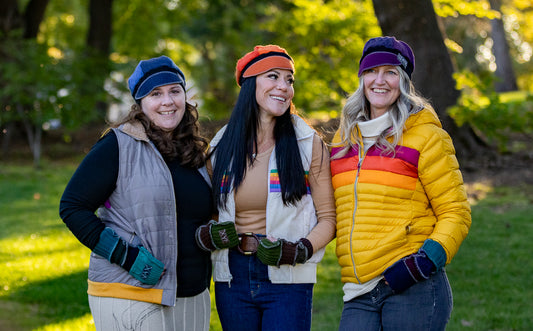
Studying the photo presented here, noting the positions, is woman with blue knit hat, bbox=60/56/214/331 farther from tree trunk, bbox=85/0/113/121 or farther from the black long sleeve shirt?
tree trunk, bbox=85/0/113/121

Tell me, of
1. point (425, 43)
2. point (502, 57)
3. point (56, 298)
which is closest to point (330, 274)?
point (56, 298)

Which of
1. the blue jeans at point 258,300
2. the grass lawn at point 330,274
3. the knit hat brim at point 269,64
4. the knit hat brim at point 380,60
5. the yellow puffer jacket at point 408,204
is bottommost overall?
the grass lawn at point 330,274

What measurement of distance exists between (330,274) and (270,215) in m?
3.99

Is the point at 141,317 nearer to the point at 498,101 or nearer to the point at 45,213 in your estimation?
the point at 498,101

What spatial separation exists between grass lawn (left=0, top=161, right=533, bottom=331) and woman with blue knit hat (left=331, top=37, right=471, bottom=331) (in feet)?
8.14

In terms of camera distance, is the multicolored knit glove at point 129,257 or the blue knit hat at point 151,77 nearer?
the multicolored knit glove at point 129,257

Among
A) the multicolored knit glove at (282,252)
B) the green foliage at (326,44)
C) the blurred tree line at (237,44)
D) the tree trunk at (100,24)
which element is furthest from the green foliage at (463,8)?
the tree trunk at (100,24)

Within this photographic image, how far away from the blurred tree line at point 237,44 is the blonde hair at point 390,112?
0.99m

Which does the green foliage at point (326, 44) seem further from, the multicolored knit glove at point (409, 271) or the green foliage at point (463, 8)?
the multicolored knit glove at point (409, 271)

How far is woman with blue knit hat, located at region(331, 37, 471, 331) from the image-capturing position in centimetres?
298

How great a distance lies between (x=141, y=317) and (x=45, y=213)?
8.40 meters

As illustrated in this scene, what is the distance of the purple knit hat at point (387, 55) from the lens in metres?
3.21

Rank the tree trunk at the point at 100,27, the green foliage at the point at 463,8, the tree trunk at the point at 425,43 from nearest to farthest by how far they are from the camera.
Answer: the tree trunk at the point at 425,43
the green foliage at the point at 463,8
the tree trunk at the point at 100,27

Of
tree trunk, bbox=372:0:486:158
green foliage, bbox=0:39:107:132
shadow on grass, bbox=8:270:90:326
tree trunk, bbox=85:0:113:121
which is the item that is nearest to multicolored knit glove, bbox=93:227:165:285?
shadow on grass, bbox=8:270:90:326
